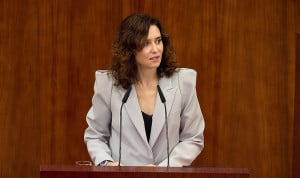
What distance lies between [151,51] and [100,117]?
0.74 feet

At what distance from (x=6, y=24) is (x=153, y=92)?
35.9 inches

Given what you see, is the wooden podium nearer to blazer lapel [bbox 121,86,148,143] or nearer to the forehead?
blazer lapel [bbox 121,86,148,143]

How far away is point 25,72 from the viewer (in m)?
2.81

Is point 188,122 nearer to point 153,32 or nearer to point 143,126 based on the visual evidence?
point 143,126

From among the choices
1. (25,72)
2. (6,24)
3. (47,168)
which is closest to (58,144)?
(25,72)

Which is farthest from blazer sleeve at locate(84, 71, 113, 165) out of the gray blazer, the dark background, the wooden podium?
the dark background

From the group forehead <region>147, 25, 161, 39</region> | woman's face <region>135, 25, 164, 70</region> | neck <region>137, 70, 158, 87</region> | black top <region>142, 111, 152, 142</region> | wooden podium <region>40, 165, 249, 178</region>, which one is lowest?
wooden podium <region>40, 165, 249, 178</region>

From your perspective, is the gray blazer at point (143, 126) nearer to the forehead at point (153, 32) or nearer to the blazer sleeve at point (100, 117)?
the blazer sleeve at point (100, 117)

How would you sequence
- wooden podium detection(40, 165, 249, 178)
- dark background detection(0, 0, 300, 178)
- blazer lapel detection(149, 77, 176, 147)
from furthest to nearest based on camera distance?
dark background detection(0, 0, 300, 178) < blazer lapel detection(149, 77, 176, 147) < wooden podium detection(40, 165, 249, 178)

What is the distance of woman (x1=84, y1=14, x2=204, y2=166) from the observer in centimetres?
204

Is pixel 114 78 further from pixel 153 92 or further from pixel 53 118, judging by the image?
pixel 53 118

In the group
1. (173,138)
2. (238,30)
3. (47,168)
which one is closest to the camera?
(47,168)

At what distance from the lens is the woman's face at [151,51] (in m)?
2.04

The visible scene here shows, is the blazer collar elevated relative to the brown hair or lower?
lower
